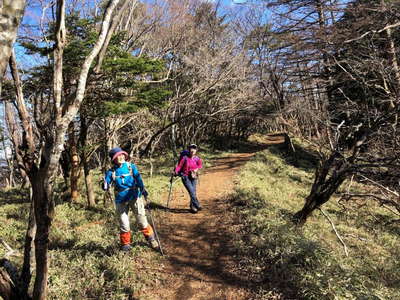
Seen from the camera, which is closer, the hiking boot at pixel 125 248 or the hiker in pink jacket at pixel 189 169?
the hiking boot at pixel 125 248

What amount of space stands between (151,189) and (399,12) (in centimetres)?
925

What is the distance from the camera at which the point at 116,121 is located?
9.50m

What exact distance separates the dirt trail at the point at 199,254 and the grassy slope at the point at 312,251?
1.35 ft

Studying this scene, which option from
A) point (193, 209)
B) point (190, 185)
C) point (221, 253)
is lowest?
point (221, 253)

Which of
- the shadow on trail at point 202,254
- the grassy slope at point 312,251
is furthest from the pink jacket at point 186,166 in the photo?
the grassy slope at point 312,251

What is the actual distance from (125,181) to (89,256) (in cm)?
164

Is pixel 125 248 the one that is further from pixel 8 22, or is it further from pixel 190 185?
pixel 8 22

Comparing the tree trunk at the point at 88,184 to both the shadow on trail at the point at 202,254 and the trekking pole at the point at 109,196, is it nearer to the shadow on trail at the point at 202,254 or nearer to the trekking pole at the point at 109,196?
the trekking pole at the point at 109,196

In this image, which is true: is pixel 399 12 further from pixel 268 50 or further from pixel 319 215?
pixel 268 50

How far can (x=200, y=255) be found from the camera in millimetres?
5586

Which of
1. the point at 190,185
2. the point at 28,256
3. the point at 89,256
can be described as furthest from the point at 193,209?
the point at 28,256

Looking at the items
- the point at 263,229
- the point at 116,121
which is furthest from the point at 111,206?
the point at 263,229

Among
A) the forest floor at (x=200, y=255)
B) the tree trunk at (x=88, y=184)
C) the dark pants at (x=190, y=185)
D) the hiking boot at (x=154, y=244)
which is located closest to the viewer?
the forest floor at (x=200, y=255)

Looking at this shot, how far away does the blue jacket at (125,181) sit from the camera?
17.2ft
